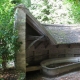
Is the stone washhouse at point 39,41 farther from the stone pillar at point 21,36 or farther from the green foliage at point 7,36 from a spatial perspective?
the green foliage at point 7,36

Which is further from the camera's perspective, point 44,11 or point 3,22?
point 44,11

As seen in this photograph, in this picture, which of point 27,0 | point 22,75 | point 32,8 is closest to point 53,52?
point 22,75

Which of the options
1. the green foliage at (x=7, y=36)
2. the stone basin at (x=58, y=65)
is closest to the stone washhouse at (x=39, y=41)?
the green foliage at (x=7, y=36)

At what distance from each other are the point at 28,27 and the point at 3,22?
125 inches

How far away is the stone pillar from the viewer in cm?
889

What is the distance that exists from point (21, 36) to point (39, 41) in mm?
3004

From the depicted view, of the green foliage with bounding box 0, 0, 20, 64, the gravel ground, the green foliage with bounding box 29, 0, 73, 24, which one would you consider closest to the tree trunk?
the green foliage with bounding box 0, 0, 20, 64

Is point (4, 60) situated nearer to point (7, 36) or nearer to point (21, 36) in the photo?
point (7, 36)

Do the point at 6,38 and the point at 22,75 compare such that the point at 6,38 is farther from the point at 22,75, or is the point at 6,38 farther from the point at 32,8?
the point at 32,8

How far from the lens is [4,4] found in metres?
8.87

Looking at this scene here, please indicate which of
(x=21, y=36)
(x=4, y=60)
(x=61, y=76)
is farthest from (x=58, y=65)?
(x=4, y=60)

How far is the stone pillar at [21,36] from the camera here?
8.89m

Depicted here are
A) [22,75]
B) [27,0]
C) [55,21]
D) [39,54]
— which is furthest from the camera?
[27,0]

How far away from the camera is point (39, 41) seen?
11.8m
